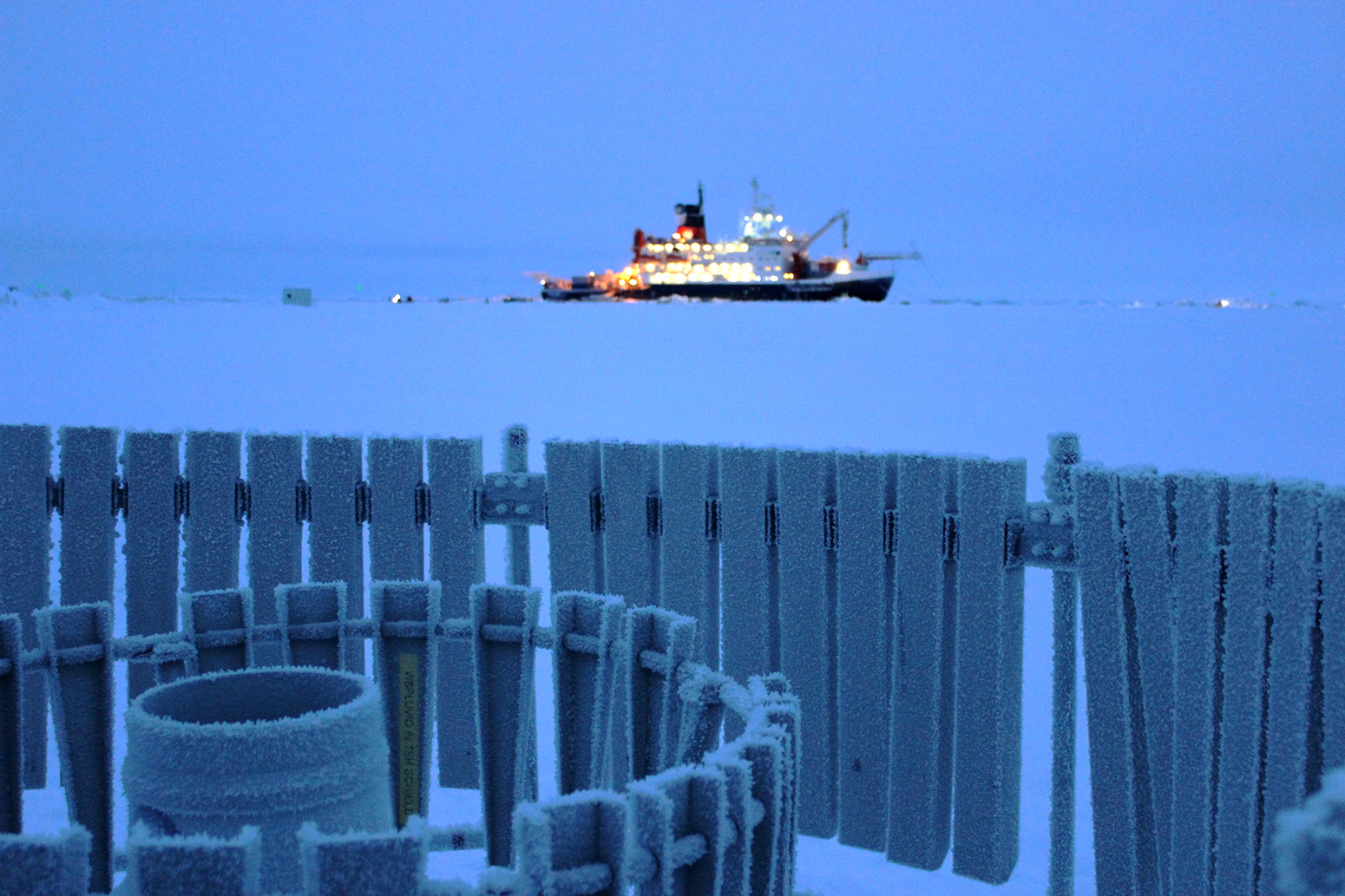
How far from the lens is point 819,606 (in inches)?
157

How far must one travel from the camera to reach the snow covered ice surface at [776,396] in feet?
17.6

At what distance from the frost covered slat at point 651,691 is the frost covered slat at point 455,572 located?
5.54 feet

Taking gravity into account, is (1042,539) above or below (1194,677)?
above

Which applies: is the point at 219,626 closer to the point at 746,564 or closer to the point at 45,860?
the point at 746,564

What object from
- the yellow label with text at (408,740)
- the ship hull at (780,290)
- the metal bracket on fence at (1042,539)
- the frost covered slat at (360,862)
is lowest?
the yellow label with text at (408,740)

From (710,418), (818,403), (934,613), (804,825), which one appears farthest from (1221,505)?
(818,403)

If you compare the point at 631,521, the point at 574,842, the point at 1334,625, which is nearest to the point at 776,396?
the point at 631,521

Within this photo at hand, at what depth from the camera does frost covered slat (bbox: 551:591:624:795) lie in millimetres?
3041

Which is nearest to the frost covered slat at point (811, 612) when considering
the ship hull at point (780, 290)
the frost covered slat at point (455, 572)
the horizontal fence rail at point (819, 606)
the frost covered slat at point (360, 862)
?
the horizontal fence rail at point (819, 606)

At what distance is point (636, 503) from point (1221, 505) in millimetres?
2059

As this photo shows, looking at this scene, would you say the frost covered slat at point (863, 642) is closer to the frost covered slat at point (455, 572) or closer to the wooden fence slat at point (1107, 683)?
the wooden fence slat at point (1107, 683)

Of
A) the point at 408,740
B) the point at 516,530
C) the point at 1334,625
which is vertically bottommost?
the point at 408,740

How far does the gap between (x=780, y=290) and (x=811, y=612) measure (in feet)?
242

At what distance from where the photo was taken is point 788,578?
13.2 ft
